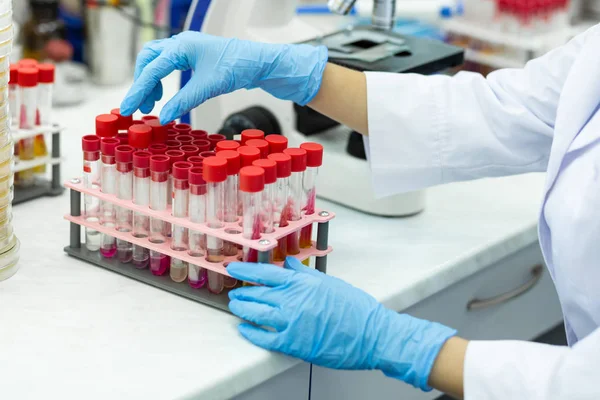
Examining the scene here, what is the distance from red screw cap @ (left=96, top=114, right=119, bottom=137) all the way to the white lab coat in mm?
454

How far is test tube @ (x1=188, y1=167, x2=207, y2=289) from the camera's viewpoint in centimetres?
121

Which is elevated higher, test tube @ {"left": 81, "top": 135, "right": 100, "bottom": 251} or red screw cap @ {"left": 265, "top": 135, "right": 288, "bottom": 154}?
red screw cap @ {"left": 265, "top": 135, "right": 288, "bottom": 154}

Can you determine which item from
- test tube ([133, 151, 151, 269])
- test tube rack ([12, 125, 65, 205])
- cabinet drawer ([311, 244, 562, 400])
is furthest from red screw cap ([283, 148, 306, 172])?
test tube rack ([12, 125, 65, 205])

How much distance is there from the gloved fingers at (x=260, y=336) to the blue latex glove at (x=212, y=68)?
37 centimetres

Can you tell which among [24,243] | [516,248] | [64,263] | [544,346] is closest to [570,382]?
[544,346]

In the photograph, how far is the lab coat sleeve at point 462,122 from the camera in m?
1.47

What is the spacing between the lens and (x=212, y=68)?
1383 mm

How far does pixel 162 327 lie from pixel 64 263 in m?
0.26

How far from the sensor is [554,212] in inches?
50.7

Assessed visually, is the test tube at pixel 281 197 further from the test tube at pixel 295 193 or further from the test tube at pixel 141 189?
the test tube at pixel 141 189

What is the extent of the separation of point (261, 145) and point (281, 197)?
0.28 feet

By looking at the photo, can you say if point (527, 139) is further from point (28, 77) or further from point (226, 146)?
point (28, 77)

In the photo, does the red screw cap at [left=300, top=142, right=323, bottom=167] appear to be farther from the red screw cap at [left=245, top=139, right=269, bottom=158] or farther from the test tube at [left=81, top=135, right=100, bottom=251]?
the test tube at [left=81, top=135, right=100, bottom=251]

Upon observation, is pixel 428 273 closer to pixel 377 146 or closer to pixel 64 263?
pixel 377 146
